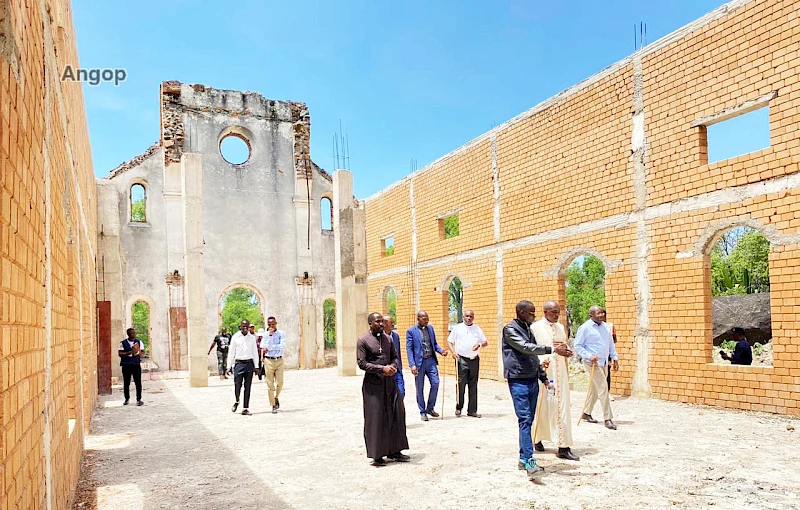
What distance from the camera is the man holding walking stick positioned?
8.45 metres

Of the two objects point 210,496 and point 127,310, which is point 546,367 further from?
point 127,310

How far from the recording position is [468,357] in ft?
32.3

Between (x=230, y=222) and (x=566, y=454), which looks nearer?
(x=566, y=454)

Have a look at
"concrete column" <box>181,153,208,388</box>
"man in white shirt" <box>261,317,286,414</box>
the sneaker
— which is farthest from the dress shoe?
"concrete column" <box>181,153,208,388</box>

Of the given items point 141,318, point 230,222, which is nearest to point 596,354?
point 230,222

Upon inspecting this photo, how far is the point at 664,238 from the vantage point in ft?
34.7

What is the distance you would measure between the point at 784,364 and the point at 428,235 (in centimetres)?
1069

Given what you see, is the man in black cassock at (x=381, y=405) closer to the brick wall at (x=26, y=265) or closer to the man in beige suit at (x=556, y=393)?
the man in beige suit at (x=556, y=393)

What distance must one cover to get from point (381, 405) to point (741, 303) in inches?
607

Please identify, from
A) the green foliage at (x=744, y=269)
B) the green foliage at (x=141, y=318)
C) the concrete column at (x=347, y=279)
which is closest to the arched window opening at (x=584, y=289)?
the green foliage at (x=744, y=269)

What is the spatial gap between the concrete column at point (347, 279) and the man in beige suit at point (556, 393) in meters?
11.8

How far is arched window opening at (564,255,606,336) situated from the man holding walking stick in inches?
1174

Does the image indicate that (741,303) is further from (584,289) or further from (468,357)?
(584,289)

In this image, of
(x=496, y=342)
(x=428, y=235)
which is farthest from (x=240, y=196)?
(x=496, y=342)
